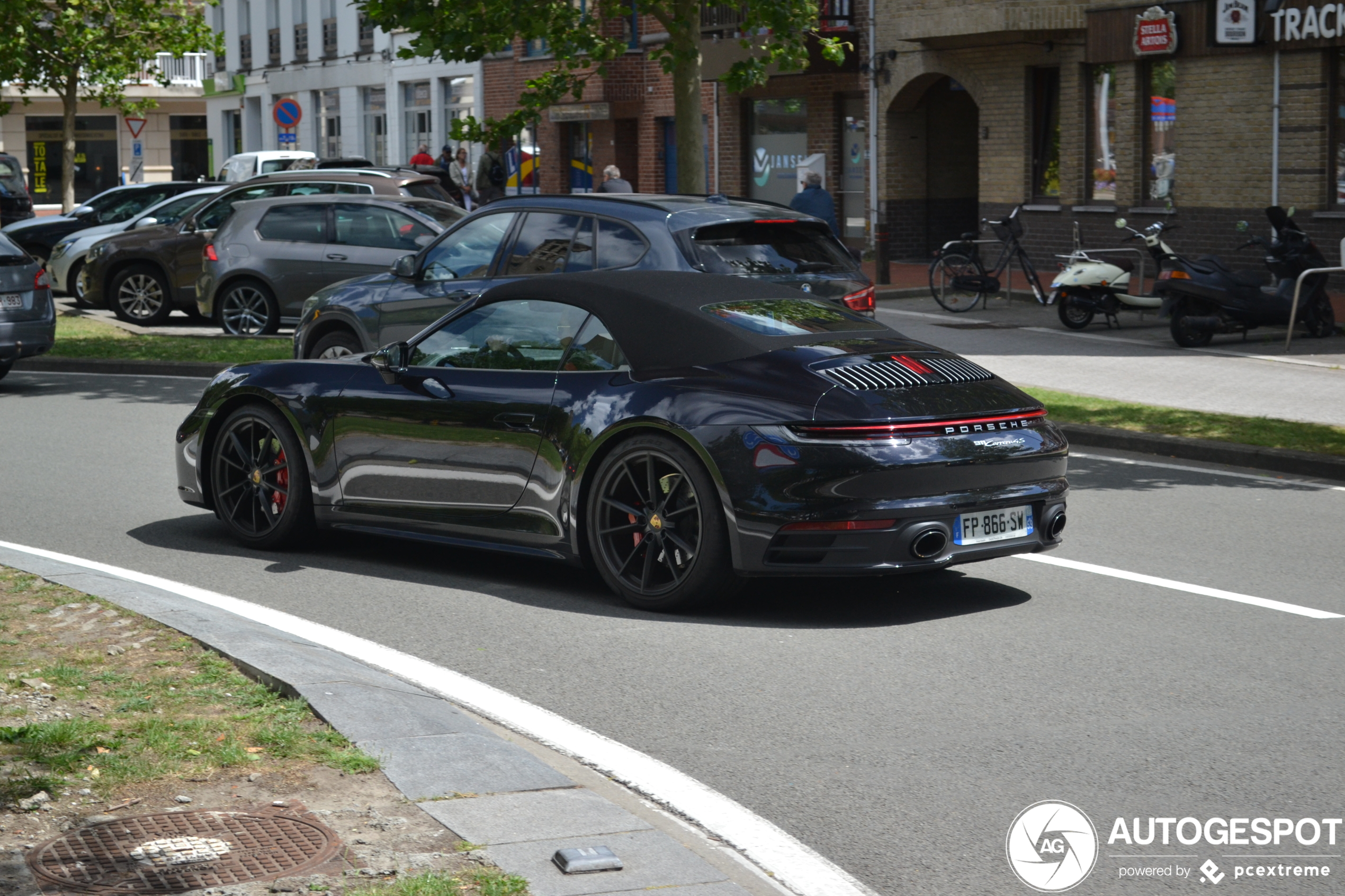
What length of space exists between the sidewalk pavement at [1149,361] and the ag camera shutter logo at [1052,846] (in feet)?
29.8

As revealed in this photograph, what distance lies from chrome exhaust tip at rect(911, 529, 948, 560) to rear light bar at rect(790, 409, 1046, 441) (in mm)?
385

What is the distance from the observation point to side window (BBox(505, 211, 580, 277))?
40.2 ft

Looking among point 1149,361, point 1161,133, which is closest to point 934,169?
point 1161,133

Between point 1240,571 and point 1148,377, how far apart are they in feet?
27.4

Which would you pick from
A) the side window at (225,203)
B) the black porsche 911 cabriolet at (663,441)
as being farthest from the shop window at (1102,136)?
the black porsche 911 cabriolet at (663,441)

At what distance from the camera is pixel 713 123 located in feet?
123

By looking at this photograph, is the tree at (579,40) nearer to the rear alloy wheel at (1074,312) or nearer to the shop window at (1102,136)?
the rear alloy wheel at (1074,312)

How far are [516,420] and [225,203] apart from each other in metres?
15.9

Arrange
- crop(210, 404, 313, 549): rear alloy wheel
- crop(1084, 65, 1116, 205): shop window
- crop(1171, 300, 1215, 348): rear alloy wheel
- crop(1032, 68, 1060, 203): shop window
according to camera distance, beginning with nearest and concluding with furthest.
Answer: crop(210, 404, 313, 549): rear alloy wheel
crop(1171, 300, 1215, 348): rear alloy wheel
crop(1084, 65, 1116, 205): shop window
crop(1032, 68, 1060, 203): shop window

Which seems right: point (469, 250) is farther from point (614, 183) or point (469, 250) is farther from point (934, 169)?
point (934, 169)

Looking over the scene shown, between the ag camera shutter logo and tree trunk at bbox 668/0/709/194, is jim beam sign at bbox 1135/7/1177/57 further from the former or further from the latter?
the ag camera shutter logo

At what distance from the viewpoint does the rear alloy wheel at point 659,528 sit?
7125mm
